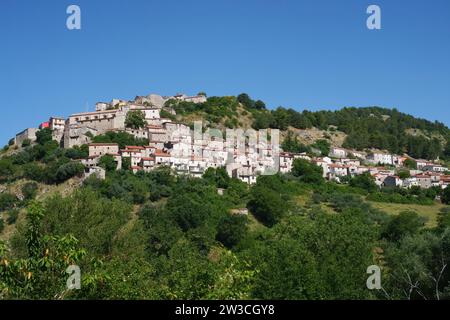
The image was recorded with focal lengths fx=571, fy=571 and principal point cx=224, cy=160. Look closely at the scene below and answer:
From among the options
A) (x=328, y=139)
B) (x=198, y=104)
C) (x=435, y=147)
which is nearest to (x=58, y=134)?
(x=198, y=104)

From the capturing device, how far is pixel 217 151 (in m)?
71.4

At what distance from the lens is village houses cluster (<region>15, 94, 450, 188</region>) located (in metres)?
65.8

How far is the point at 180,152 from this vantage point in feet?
227

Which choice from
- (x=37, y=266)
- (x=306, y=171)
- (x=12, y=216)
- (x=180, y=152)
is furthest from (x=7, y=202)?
(x=37, y=266)

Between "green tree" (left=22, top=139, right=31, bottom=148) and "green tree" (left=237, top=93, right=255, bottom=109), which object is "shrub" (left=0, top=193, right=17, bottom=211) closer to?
"green tree" (left=22, top=139, right=31, bottom=148)

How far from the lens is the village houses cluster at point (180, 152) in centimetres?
6581

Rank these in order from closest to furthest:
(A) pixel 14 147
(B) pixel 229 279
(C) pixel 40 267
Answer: (C) pixel 40 267
(B) pixel 229 279
(A) pixel 14 147

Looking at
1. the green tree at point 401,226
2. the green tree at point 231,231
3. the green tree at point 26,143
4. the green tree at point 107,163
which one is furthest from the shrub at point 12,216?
the green tree at point 401,226

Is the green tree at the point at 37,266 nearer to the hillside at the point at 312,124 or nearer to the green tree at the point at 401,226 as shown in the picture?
the green tree at the point at 401,226

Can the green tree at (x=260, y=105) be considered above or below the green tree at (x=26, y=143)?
above

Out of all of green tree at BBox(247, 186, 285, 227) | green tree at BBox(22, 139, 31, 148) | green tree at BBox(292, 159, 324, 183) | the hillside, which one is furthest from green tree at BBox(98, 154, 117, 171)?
green tree at BBox(292, 159, 324, 183)

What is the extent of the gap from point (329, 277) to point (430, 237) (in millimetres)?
11447

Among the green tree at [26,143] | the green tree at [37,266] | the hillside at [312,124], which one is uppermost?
the hillside at [312,124]
